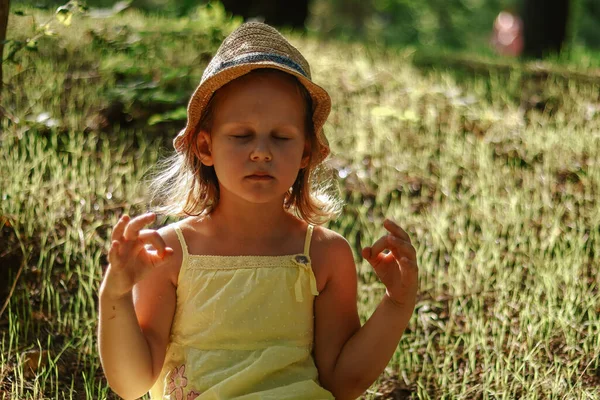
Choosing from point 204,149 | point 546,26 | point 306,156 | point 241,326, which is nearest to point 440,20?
point 546,26

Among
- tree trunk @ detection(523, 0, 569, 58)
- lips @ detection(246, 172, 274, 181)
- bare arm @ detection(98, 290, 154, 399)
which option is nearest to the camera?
bare arm @ detection(98, 290, 154, 399)

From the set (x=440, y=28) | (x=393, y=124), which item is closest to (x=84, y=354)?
(x=393, y=124)

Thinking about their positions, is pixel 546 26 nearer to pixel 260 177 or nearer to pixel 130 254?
pixel 260 177

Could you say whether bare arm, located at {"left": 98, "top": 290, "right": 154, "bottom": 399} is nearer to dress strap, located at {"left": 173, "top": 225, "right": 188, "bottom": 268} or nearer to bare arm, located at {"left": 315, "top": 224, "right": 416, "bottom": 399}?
dress strap, located at {"left": 173, "top": 225, "right": 188, "bottom": 268}

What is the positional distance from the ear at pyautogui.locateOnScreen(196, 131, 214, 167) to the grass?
841mm

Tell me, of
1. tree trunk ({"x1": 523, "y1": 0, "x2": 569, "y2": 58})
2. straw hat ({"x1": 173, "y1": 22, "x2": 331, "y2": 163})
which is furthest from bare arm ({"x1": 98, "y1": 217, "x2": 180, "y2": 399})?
tree trunk ({"x1": 523, "y1": 0, "x2": 569, "y2": 58})

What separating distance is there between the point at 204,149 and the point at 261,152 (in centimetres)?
30

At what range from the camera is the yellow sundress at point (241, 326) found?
219cm

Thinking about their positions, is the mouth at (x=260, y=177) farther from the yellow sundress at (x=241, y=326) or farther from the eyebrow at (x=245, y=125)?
the yellow sundress at (x=241, y=326)

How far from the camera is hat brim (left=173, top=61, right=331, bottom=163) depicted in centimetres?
217

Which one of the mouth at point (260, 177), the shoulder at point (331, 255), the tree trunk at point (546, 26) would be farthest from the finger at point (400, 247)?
the tree trunk at point (546, 26)

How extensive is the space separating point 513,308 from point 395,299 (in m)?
1.10

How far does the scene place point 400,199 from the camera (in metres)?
4.15

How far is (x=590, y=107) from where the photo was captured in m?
5.20
